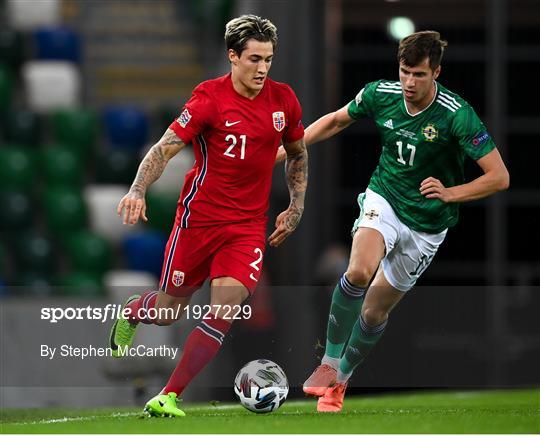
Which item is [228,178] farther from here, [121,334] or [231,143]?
[121,334]

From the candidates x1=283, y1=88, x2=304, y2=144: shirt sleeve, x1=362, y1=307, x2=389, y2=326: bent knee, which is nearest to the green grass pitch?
x1=362, y1=307, x2=389, y2=326: bent knee

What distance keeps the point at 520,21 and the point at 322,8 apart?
1515mm

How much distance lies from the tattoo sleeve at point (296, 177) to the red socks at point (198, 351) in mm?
634

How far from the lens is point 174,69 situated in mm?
13828

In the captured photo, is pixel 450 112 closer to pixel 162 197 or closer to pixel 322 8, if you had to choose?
pixel 322 8

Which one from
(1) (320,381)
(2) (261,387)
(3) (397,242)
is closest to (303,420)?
(2) (261,387)

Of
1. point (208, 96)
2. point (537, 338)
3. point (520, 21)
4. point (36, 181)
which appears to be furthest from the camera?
point (36, 181)

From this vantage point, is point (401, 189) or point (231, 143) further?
point (401, 189)

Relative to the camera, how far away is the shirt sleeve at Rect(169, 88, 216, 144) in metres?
6.55

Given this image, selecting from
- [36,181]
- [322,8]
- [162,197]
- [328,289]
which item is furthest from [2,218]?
[328,289]

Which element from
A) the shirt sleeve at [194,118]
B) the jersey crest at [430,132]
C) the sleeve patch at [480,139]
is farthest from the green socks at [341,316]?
the shirt sleeve at [194,118]

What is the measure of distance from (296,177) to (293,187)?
0.18 feet

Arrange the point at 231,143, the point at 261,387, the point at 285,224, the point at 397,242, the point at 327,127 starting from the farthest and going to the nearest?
the point at 327,127 < the point at 397,242 < the point at 285,224 < the point at 261,387 < the point at 231,143

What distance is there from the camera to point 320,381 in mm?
7043
